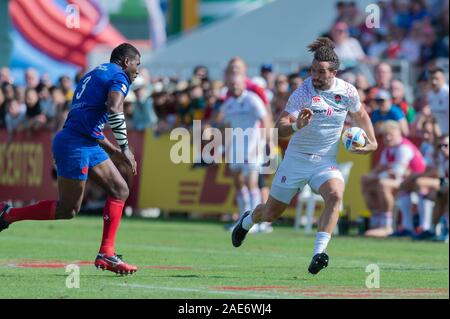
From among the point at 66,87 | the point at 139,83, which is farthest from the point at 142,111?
the point at 66,87

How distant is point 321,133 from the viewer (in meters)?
13.2

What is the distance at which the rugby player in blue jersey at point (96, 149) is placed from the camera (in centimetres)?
1248

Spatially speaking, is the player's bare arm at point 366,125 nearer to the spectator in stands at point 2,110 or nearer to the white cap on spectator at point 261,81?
the white cap on spectator at point 261,81

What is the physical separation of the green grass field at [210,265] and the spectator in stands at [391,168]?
84 centimetres

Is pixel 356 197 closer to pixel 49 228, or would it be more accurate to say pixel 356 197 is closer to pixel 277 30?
pixel 49 228

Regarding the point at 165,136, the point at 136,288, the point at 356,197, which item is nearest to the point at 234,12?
the point at 165,136

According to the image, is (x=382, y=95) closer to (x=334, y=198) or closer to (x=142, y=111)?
(x=142, y=111)

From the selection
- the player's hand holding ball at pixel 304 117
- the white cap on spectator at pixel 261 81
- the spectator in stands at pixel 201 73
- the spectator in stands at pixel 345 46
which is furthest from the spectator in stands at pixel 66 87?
the player's hand holding ball at pixel 304 117

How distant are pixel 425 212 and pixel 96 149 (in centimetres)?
830

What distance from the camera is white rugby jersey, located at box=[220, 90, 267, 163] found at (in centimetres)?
2020

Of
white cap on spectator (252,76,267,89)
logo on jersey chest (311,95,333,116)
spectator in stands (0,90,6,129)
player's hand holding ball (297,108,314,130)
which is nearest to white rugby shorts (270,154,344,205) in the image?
logo on jersey chest (311,95,333,116)

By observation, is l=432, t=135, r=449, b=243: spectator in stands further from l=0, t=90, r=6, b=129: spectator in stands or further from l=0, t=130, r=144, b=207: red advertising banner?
l=0, t=90, r=6, b=129: spectator in stands

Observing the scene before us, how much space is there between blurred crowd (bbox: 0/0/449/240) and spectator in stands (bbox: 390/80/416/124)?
0.6 inches
